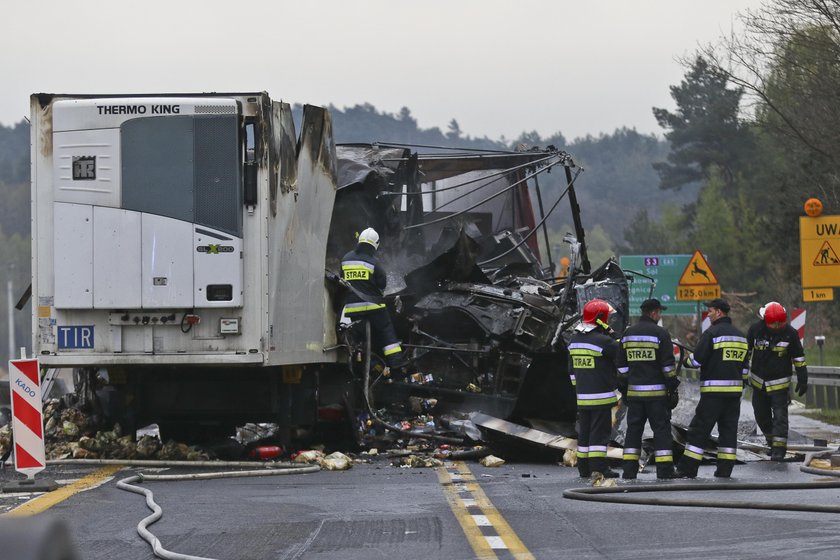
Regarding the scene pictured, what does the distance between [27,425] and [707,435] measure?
5867 mm

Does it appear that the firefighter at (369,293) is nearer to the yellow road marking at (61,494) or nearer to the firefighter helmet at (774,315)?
the yellow road marking at (61,494)

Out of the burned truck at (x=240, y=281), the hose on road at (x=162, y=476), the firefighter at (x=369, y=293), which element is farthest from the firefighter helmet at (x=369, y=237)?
the hose on road at (x=162, y=476)

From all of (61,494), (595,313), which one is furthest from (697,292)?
(61,494)

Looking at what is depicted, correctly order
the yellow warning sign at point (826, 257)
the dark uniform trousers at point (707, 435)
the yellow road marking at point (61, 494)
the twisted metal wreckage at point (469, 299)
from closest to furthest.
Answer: the yellow road marking at point (61, 494), the dark uniform trousers at point (707, 435), the twisted metal wreckage at point (469, 299), the yellow warning sign at point (826, 257)

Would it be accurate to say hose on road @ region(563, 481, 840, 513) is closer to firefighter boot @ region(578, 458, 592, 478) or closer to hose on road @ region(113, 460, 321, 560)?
firefighter boot @ region(578, 458, 592, 478)

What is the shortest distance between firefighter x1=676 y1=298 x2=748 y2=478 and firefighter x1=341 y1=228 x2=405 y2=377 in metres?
3.21

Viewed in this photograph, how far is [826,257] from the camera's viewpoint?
1636 cm

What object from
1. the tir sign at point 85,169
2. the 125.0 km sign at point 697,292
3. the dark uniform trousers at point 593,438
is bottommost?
the dark uniform trousers at point 593,438

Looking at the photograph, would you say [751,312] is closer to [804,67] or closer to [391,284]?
[804,67]

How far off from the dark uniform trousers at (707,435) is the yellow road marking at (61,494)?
5.09 meters

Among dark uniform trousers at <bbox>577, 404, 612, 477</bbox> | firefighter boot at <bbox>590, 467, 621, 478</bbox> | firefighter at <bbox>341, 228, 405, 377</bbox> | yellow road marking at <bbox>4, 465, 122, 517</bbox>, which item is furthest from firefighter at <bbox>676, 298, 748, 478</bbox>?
yellow road marking at <bbox>4, 465, 122, 517</bbox>

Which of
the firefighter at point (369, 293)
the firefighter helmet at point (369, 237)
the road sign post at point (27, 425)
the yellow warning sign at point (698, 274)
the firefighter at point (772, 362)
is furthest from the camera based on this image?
the yellow warning sign at point (698, 274)

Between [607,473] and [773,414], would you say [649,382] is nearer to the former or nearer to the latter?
[607,473]

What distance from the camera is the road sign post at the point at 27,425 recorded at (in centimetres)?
1098
